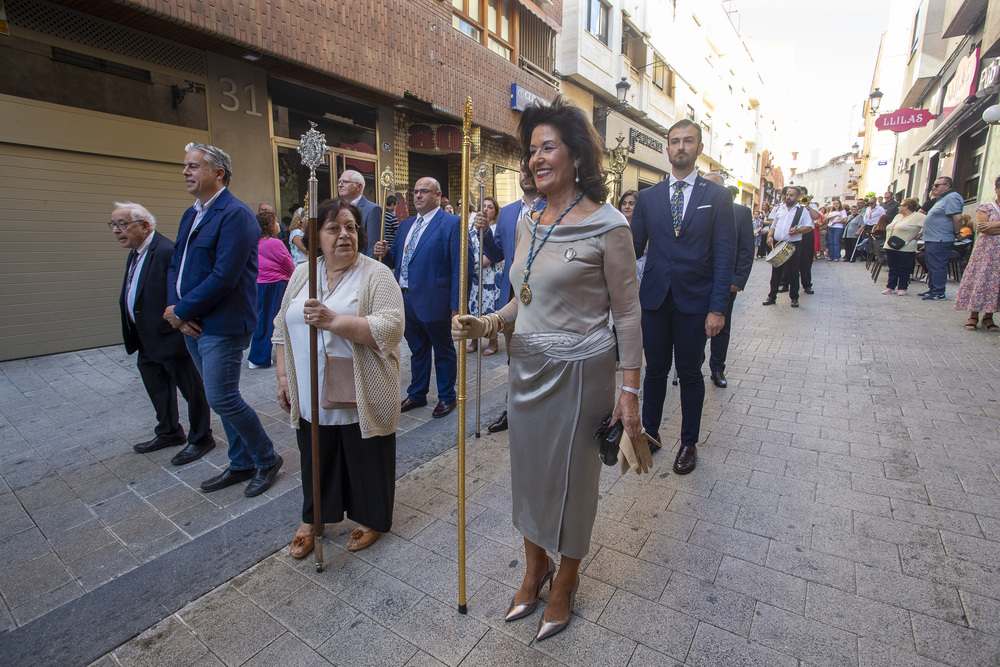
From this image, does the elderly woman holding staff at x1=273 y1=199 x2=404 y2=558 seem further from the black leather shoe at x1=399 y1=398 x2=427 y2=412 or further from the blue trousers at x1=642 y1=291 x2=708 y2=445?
the black leather shoe at x1=399 y1=398 x2=427 y2=412

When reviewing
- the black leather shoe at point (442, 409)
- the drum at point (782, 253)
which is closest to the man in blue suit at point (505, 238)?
the black leather shoe at point (442, 409)

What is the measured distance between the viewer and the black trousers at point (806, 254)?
32.8 feet

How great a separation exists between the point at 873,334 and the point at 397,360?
770cm

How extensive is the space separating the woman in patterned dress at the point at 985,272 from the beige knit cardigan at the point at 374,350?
8.52 metres

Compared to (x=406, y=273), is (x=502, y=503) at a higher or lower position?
lower

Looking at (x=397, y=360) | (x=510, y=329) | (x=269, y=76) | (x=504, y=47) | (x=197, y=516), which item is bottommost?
(x=197, y=516)

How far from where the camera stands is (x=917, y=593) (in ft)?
7.71

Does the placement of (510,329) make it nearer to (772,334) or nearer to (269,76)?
(772,334)

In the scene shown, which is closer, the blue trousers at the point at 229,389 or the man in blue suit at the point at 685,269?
the blue trousers at the point at 229,389

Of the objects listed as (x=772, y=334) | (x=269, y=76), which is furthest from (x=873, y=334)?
(x=269, y=76)

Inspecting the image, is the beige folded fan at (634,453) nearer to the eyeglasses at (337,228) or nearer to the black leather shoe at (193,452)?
the eyeglasses at (337,228)

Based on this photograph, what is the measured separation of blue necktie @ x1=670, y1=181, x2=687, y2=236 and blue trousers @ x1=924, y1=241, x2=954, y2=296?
30.8 ft

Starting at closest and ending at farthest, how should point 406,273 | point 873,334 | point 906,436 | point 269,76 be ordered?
point 906,436
point 406,273
point 873,334
point 269,76

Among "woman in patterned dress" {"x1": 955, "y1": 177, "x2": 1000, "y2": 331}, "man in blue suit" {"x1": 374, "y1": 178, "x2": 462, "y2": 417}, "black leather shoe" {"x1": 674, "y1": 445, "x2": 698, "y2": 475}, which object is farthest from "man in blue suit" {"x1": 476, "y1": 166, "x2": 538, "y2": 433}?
"woman in patterned dress" {"x1": 955, "y1": 177, "x2": 1000, "y2": 331}
